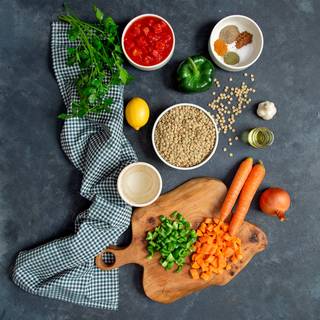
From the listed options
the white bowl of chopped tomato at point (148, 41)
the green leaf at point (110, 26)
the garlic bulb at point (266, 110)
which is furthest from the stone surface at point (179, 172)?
the green leaf at point (110, 26)

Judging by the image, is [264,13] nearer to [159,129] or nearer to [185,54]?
[185,54]

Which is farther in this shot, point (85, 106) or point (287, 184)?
point (287, 184)

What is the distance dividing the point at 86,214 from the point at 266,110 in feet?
4.66

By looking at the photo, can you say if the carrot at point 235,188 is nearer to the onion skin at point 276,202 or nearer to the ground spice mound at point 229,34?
the onion skin at point 276,202

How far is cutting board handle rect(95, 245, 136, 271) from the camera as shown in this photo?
296 centimetres

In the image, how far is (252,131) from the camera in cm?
304

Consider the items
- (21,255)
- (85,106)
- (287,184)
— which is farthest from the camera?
(287,184)

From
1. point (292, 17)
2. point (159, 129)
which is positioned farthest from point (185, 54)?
point (292, 17)

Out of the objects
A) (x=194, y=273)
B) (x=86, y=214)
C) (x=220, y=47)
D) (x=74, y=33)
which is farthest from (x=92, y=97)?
(x=194, y=273)

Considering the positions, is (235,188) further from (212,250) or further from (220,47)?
(220,47)

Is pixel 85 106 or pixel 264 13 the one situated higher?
pixel 264 13

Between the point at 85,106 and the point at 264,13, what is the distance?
1475mm

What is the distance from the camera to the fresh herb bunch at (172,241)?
293 centimetres

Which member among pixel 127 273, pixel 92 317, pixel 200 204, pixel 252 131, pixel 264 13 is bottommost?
pixel 92 317
